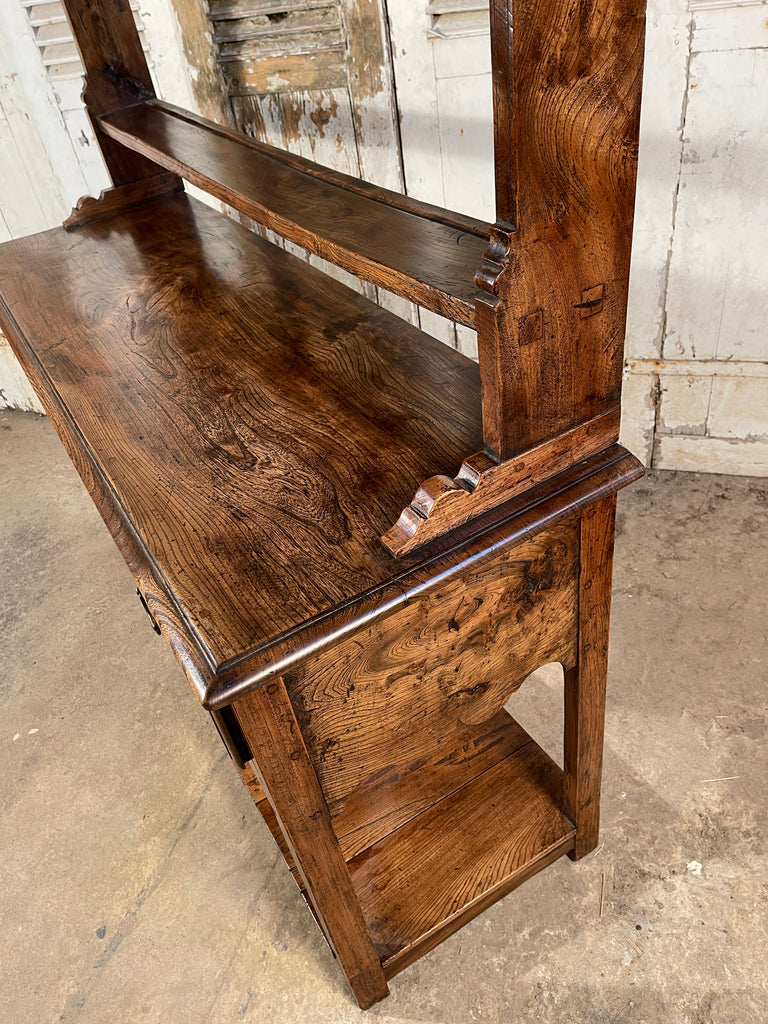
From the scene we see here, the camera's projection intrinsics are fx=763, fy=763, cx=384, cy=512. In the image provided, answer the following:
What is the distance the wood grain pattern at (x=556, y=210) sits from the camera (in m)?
0.79

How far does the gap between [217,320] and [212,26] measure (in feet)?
4.07

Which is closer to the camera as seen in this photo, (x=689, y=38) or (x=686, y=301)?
(x=689, y=38)

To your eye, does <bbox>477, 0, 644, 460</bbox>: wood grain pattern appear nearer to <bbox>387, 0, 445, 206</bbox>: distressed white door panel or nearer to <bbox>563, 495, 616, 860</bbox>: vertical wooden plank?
<bbox>563, 495, 616, 860</bbox>: vertical wooden plank

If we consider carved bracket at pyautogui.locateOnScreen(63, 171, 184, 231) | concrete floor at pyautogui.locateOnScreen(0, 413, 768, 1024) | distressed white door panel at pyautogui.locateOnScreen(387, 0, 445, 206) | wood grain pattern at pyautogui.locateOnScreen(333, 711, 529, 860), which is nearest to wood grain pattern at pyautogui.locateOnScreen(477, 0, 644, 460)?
wood grain pattern at pyautogui.locateOnScreen(333, 711, 529, 860)

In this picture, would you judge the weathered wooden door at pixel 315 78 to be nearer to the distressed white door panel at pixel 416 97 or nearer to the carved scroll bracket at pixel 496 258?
the distressed white door panel at pixel 416 97

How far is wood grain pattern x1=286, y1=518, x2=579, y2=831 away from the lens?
42.4 inches

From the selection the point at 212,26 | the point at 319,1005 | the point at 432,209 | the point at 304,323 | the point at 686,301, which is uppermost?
the point at 212,26

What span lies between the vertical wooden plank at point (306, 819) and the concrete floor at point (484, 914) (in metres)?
0.23

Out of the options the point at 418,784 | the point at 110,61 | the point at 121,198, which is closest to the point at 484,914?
the point at 418,784

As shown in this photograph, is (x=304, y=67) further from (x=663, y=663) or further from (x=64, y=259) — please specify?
(x=663, y=663)

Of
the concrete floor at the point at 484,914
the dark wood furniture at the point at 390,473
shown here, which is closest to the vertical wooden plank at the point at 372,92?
the dark wood furniture at the point at 390,473

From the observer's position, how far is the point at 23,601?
268 centimetres

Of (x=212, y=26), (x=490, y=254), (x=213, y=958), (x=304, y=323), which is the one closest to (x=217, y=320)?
(x=304, y=323)

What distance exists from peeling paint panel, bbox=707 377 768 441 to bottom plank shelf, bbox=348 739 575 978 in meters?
1.34
